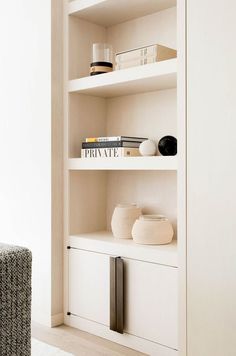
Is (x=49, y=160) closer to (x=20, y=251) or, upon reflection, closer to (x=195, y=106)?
(x=195, y=106)

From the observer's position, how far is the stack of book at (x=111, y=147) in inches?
106

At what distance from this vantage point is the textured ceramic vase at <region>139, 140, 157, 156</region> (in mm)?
2660

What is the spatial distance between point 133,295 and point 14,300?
1252mm

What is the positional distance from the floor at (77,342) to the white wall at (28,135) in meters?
0.13

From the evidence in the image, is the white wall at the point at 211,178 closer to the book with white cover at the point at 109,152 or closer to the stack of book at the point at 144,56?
the stack of book at the point at 144,56

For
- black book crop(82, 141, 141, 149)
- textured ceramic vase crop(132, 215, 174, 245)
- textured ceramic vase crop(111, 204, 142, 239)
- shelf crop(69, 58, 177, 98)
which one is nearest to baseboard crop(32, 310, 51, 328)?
textured ceramic vase crop(111, 204, 142, 239)

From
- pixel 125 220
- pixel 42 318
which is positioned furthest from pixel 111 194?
pixel 42 318

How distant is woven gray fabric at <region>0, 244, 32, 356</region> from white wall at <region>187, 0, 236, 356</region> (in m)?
0.97

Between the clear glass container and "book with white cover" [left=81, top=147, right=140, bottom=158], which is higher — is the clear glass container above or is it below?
above

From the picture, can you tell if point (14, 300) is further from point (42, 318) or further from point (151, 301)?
point (42, 318)

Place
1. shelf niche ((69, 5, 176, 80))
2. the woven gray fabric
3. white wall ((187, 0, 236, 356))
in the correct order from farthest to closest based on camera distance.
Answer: shelf niche ((69, 5, 176, 80)) → white wall ((187, 0, 236, 356)) → the woven gray fabric

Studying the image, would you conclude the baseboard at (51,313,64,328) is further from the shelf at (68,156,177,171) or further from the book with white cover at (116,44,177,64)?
the book with white cover at (116,44,177,64)

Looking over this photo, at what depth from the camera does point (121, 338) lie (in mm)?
2621

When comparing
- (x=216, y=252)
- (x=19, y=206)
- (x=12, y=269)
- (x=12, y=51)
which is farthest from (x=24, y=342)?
(x=12, y=51)
